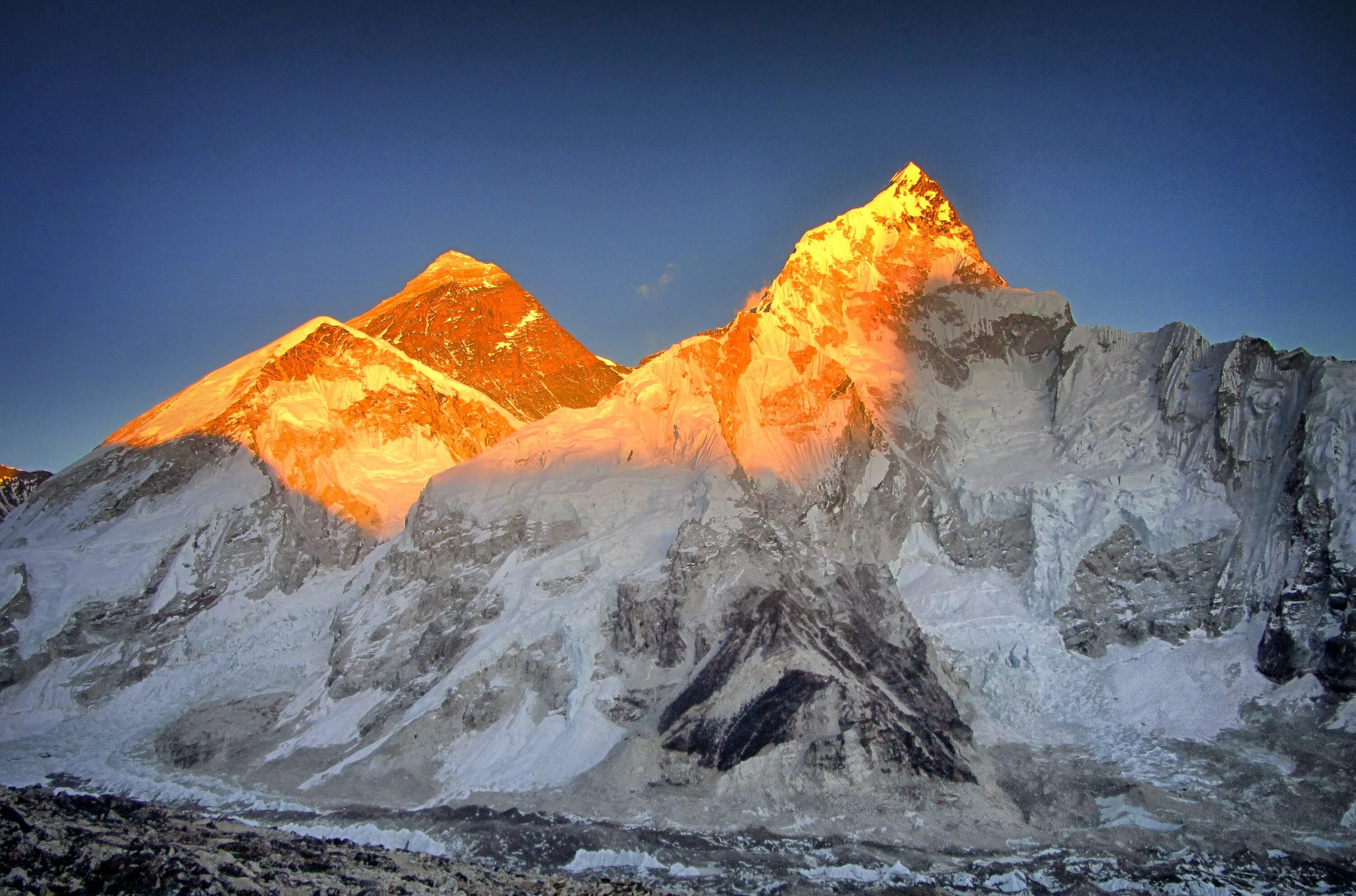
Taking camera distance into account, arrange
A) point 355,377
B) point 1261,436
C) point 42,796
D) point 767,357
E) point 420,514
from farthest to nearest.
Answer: point 355,377
point 767,357
point 420,514
point 1261,436
point 42,796

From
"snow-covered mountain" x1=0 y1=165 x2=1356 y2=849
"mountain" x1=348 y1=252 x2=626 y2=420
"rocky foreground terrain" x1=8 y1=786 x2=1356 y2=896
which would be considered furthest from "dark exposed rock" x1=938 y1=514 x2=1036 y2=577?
"mountain" x1=348 y1=252 x2=626 y2=420

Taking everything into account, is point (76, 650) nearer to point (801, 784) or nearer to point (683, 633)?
point (683, 633)

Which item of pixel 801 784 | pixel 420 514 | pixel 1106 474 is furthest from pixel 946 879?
pixel 420 514

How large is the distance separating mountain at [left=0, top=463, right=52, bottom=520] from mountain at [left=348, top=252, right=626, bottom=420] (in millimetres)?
50716

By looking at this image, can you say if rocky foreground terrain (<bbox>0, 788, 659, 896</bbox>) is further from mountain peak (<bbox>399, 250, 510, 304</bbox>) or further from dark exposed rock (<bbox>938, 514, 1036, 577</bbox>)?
mountain peak (<bbox>399, 250, 510, 304</bbox>)

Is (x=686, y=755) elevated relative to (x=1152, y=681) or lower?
lower

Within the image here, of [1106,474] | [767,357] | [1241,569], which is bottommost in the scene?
[1241,569]

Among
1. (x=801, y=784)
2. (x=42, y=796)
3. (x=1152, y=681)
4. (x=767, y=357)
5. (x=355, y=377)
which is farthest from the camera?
(x=355, y=377)

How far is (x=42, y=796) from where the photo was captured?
1843 inches

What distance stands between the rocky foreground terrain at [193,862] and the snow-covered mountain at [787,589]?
577 inches

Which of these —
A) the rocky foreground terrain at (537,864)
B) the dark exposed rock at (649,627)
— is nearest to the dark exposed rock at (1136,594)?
the rocky foreground terrain at (537,864)

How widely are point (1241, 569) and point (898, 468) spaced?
95.2 ft

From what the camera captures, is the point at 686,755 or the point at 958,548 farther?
the point at 958,548

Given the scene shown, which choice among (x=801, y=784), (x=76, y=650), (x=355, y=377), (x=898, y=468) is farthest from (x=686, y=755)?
(x=355, y=377)
